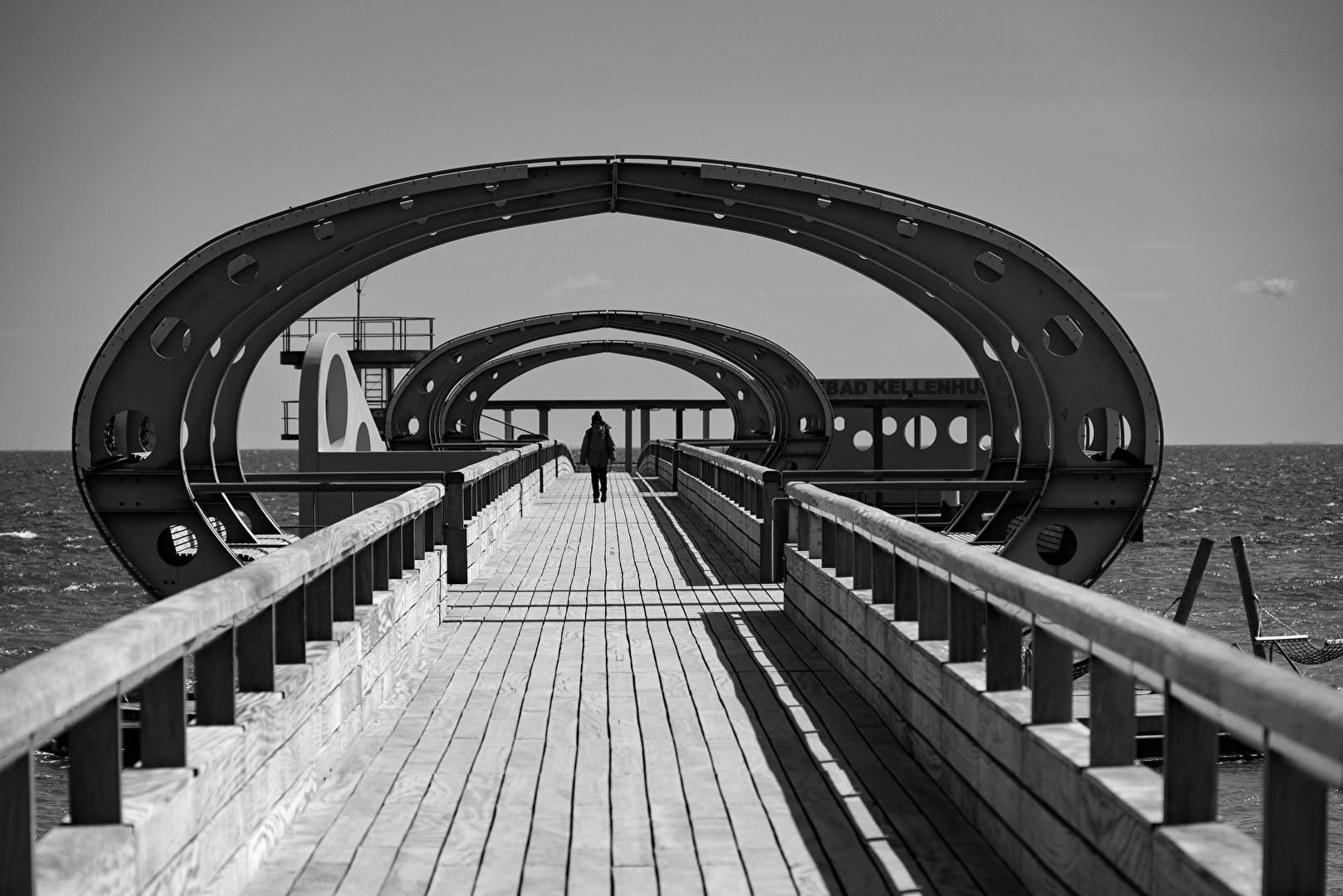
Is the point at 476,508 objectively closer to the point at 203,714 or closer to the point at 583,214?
the point at 583,214

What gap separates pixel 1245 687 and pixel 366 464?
2060 centimetres

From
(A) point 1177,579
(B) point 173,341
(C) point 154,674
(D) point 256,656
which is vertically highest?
(B) point 173,341

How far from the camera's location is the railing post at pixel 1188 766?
3.18m

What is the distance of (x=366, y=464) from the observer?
22.4m

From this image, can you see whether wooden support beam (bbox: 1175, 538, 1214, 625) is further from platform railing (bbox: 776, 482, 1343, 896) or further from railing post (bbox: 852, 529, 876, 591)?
platform railing (bbox: 776, 482, 1343, 896)

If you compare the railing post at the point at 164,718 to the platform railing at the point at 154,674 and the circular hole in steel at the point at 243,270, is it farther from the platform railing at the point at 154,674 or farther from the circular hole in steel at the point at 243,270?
the circular hole in steel at the point at 243,270

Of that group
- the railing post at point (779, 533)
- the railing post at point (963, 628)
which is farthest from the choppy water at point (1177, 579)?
the railing post at point (963, 628)

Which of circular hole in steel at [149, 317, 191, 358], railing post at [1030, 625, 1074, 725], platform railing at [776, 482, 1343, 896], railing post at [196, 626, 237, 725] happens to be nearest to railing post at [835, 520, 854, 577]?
platform railing at [776, 482, 1343, 896]

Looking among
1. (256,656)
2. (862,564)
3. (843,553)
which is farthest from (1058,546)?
(256,656)

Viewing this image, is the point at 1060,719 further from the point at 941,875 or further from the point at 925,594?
the point at 925,594

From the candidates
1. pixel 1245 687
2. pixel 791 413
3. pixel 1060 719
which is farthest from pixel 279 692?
pixel 791 413

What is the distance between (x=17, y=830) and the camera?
270 centimetres

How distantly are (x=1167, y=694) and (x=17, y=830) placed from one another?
2.53 meters

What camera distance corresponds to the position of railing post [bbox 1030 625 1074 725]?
4277 millimetres
